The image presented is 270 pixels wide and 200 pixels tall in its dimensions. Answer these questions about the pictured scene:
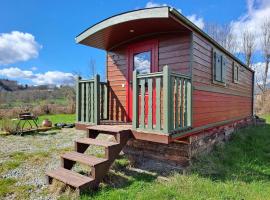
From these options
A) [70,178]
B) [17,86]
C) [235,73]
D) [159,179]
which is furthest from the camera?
[17,86]

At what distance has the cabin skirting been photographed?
14.4 ft

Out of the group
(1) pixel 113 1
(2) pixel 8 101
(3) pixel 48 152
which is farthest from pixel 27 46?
(3) pixel 48 152

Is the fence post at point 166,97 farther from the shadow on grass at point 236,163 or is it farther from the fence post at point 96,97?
the fence post at point 96,97

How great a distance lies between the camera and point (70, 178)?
3.30 m

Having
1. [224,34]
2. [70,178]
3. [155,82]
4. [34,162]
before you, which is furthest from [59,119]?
[224,34]

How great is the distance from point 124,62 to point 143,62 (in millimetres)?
655

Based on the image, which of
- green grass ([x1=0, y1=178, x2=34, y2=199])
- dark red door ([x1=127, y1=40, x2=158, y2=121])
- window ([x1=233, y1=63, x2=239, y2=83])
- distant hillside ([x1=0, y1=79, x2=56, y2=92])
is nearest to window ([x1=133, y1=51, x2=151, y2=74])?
dark red door ([x1=127, y1=40, x2=158, y2=121])

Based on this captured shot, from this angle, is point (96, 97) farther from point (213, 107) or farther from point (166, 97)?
point (213, 107)

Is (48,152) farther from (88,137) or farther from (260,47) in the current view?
(260,47)

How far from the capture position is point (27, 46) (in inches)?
1199

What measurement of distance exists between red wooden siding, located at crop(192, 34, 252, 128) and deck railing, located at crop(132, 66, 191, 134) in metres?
0.58

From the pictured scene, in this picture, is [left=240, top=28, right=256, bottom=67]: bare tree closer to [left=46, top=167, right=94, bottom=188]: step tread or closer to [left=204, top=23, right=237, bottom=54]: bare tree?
[left=204, top=23, right=237, bottom=54]: bare tree

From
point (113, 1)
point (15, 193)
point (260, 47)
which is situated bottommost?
point (15, 193)

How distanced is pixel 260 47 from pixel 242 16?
3.85m
